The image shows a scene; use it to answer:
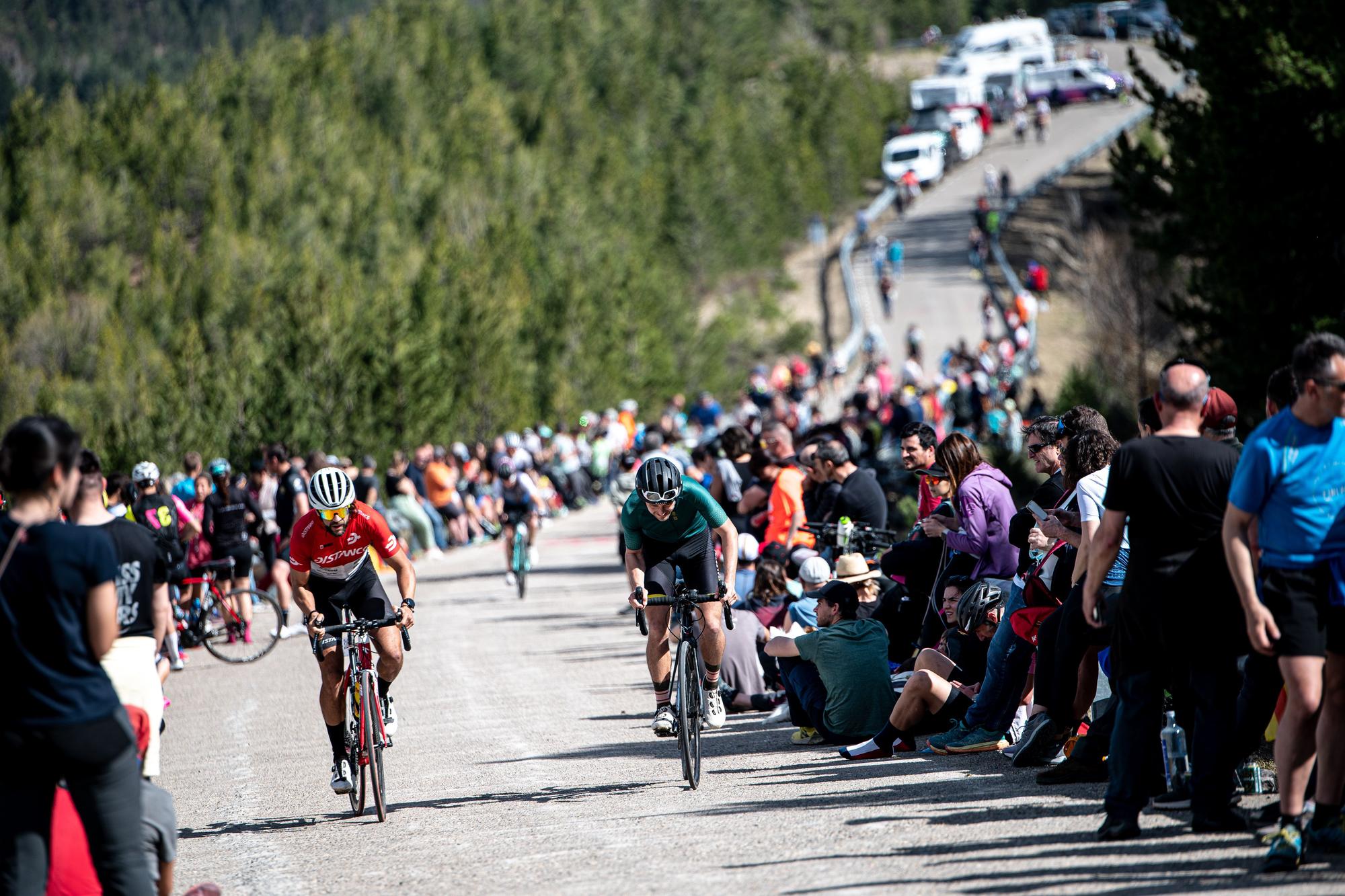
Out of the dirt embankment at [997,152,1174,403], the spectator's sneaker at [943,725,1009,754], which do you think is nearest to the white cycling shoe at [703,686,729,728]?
the spectator's sneaker at [943,725,1009,754]

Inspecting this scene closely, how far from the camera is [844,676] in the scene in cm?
1102

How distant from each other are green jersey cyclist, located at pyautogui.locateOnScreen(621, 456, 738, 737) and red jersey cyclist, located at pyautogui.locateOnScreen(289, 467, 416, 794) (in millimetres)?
1451

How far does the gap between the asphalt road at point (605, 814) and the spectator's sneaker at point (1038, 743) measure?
16 centimetres

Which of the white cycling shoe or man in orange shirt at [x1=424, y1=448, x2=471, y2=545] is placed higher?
the white cycling shoe

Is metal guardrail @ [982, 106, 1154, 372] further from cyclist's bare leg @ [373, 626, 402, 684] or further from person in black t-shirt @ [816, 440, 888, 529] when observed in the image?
cyclist's bare leg @ [373, 626, 402, 684]

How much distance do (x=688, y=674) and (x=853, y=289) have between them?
59.6m

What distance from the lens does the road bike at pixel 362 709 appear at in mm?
9883

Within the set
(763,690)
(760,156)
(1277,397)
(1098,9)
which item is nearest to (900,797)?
(1277,397)

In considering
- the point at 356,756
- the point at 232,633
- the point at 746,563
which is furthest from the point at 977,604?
the point at 232,633

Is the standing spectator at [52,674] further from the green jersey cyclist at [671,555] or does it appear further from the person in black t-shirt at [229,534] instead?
the person in black t-shirt at [229,534]

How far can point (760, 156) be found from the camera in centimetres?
9119

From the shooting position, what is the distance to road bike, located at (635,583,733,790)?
996cm

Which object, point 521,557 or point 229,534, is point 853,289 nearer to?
point 521,557

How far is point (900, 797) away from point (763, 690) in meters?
4.32
